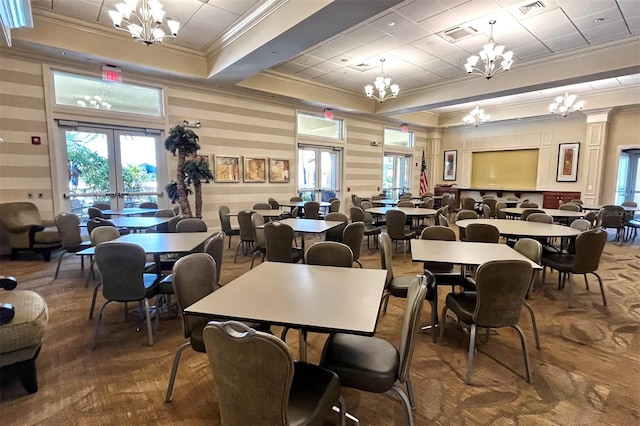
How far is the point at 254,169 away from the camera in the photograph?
28.2ft

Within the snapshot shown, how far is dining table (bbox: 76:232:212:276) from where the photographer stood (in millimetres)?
3086

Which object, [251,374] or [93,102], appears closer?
[251,374]

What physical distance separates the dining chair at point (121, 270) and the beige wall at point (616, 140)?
12331 mm

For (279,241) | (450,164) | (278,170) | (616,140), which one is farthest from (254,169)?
(616,140)

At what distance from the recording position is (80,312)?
3553 mm

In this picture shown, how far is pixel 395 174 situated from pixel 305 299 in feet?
38.0

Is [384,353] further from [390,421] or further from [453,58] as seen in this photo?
[453,58]

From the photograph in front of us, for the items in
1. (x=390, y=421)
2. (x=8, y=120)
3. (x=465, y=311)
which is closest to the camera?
(x=390, y=421)

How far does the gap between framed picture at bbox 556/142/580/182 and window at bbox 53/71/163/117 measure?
467 inches

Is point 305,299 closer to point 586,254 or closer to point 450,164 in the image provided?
point 586,254

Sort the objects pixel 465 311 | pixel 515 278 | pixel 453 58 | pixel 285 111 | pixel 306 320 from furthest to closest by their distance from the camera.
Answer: pixel 285 111, pixel 453 58, pixel 465 311, pixel 515 278, pixel 306 320

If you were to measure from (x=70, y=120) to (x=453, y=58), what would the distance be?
7.71 metres

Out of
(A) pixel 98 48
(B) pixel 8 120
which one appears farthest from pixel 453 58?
(B) pixel 8 120

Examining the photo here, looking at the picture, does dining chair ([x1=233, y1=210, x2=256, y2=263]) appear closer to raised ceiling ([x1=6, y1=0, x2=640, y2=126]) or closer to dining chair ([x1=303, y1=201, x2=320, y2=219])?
dining chair ([x1=303, y1=201, x2=320, y2=219])
